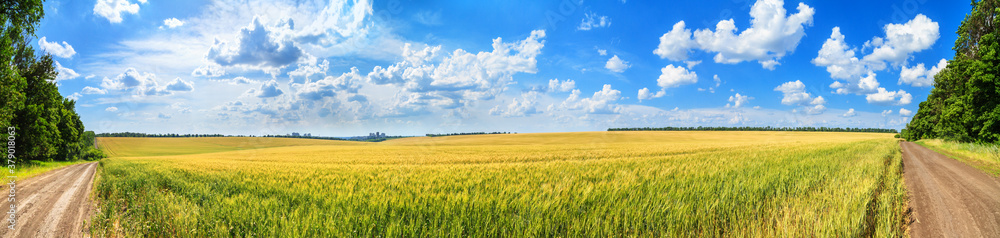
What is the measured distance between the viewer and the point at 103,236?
606cm

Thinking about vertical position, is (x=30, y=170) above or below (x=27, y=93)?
below

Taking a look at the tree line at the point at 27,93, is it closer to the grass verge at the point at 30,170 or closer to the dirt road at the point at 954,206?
the grass verge at the point at 30,170

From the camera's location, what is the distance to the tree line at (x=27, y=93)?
16.2 metres

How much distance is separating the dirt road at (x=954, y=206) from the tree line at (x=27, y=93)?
97.5ft

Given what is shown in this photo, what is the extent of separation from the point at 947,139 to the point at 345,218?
2528 inches

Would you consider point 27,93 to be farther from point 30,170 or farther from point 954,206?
point 954,206

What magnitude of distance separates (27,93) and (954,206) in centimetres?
5500

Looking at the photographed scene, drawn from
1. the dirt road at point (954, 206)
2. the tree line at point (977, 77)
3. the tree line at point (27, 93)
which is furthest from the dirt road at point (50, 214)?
the tree line at point (977, 77)

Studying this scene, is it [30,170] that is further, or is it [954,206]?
[30,170]

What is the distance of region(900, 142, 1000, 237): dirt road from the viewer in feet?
18.8

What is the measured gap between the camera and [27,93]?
3130 centimetres

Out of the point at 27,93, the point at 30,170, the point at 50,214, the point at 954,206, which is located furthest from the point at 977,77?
the point at 27,93

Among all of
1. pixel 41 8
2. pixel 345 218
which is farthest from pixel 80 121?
pixel 345 218

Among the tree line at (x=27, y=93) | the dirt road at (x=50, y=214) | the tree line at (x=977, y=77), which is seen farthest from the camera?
the tree line at (x=977, y=77)
